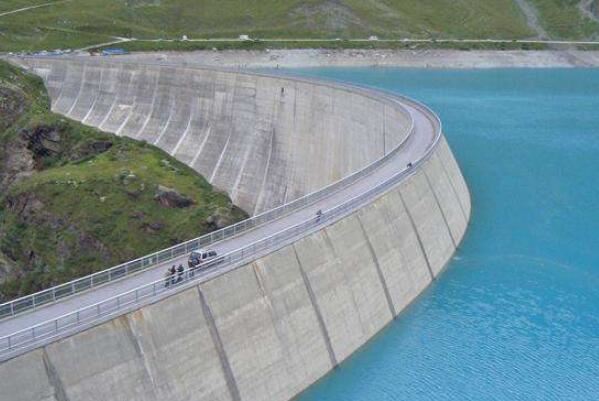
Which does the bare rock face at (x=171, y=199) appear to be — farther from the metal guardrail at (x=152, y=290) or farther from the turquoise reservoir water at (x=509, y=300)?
the metal guardrail at (x=152, y=290)

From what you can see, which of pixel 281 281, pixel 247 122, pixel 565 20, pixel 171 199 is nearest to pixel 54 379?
pixel 281 281

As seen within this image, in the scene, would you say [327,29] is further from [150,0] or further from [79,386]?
[79,386]

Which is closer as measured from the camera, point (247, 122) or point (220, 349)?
point (220, 349)

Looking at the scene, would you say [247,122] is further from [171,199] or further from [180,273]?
[180,273]

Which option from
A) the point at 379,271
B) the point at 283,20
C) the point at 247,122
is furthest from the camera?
the point at 283,20

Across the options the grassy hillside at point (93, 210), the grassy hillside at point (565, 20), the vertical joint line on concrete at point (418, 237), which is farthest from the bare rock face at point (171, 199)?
the grassy hillside at point (565, 20)

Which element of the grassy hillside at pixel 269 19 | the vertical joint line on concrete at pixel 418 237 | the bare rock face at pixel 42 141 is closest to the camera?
the vertical joint line on concrete at pixel 418 237

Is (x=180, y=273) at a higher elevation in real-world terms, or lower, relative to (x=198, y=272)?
higher
